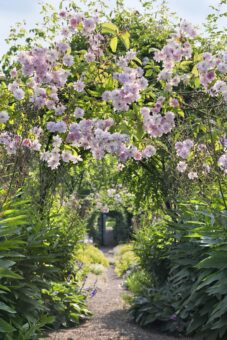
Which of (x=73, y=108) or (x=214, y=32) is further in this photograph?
(x=214, y=32)

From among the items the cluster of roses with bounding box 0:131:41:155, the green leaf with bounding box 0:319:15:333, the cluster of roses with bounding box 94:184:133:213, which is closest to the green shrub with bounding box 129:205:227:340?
the green leaf with bounding box 0:319:15:333

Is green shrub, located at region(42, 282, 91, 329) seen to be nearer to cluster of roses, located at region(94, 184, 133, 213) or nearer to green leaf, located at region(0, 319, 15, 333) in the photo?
green leaf, located at region(0, 319, 15, 333)

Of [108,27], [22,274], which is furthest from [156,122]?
[22,274]

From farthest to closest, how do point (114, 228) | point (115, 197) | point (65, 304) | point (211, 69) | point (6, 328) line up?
point (114, 228), point (115, 197), point (65, 304), point (211, 69), point (6, 328)

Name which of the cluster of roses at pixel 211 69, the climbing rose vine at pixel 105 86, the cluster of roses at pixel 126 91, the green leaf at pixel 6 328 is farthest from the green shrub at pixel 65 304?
the cluster of roses at pixel 211 69

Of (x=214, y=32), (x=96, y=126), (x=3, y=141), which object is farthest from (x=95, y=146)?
(x=214, y=32)

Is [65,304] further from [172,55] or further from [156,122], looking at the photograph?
[172,55]

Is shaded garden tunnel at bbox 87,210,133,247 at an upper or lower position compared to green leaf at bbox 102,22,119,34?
lower

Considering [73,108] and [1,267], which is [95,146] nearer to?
[73,108]

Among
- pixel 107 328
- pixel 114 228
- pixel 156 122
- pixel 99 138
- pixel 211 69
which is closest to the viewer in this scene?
pixel 99 138

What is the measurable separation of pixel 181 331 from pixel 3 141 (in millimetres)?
2706

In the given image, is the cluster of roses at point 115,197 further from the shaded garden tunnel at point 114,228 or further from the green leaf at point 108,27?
the shaded garden tunnel at point 114,228

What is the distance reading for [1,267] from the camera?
10.4ft

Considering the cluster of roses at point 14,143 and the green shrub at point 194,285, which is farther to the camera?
the cluster of roses at point 14,143
